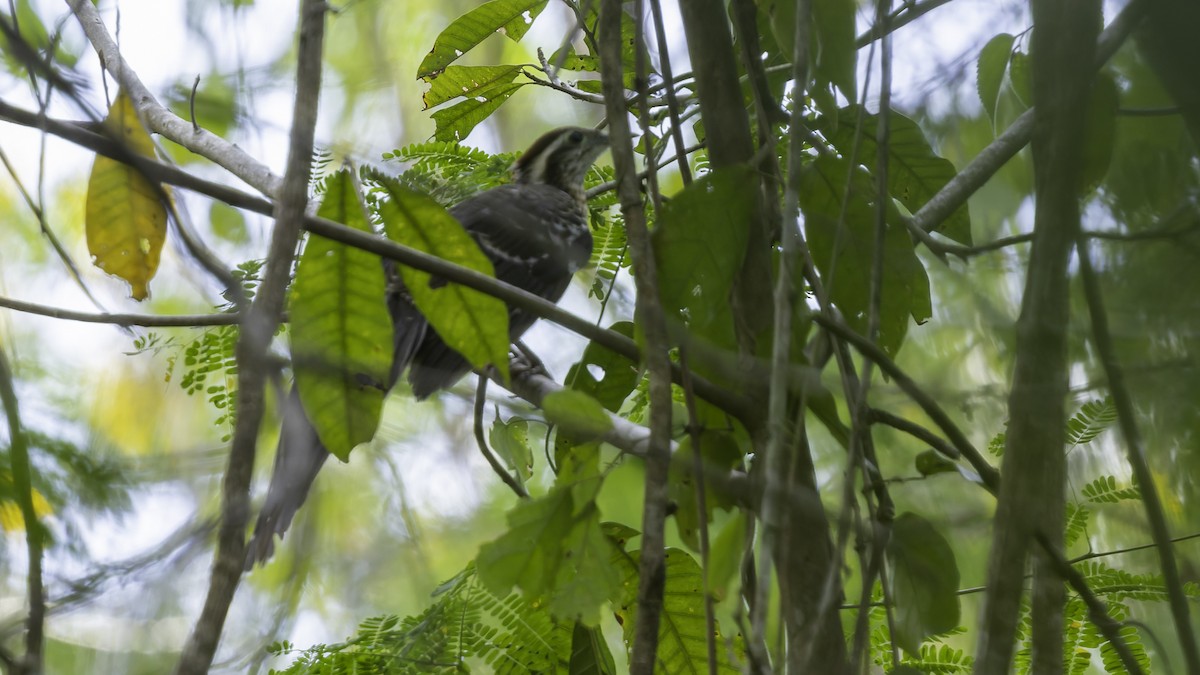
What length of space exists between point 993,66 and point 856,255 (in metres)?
0.52

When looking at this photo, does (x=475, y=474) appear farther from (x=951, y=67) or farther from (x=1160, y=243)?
(x=1160, y=243)

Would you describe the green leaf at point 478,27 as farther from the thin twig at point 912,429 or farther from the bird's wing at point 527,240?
the thin twig at point 912,429

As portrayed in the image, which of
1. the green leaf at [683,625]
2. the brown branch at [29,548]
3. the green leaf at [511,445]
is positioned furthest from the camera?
the green leaf at [511,445]

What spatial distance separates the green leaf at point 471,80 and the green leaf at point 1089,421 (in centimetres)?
128

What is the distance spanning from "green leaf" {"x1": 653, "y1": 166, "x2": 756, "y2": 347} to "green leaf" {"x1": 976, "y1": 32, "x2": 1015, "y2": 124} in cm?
62

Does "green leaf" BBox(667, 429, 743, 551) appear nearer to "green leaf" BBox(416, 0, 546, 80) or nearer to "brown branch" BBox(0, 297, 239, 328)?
"brown branch" BBox(0, 297, 239, 328)

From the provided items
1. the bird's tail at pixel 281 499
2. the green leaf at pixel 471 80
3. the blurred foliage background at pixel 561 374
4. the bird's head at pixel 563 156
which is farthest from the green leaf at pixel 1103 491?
the bird's head at pixel 563 156

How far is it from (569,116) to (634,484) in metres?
3.73

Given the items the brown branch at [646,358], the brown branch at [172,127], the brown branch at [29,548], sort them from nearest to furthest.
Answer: the brown branch at [29,548] → the brown branch at [646,358] → the brown branch at [172,127]

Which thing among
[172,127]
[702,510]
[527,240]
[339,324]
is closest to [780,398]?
[702,510]

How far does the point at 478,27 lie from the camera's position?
222 centimetres

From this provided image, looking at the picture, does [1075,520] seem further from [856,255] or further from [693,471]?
[693,471]


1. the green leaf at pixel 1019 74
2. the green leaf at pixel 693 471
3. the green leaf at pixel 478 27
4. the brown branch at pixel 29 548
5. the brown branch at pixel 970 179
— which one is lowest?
the brown branch at pixel 29 548

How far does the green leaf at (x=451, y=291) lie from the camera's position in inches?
52.4
